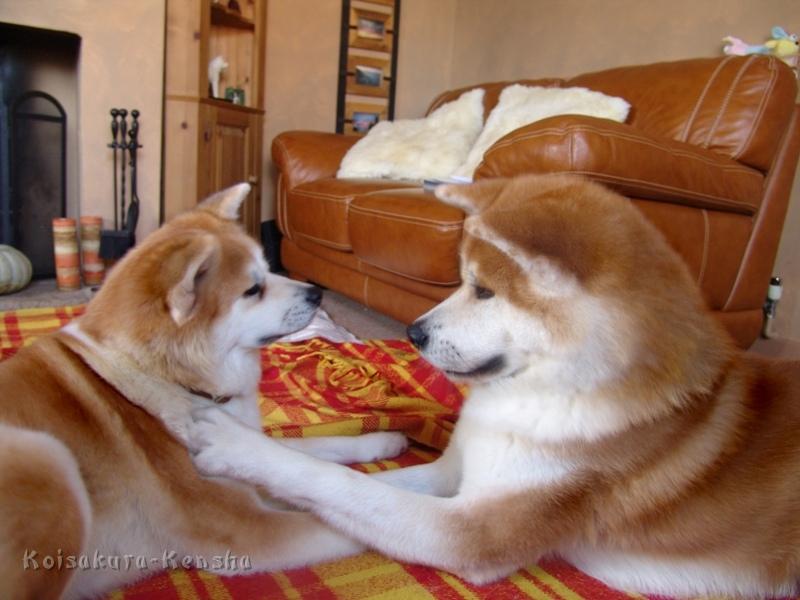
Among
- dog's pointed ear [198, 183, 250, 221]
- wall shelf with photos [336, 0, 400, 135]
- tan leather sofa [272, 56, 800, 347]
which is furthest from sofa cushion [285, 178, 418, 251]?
wall shelf with photos [336, 0, 400, 135]

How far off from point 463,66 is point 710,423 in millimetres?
4499

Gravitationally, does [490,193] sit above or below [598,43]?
below

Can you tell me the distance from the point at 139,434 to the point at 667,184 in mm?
1638

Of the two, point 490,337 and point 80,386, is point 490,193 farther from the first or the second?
point 80,386

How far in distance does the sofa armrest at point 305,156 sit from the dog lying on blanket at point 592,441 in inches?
96.6

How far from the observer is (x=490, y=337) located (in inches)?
38.4

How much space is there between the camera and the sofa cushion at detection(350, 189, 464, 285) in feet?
6.79

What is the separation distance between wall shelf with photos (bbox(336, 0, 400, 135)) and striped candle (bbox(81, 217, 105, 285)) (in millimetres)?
2151

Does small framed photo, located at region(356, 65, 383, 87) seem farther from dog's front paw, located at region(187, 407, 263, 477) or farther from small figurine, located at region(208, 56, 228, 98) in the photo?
dog's front paw, located at region(187, 407, 263, 477)

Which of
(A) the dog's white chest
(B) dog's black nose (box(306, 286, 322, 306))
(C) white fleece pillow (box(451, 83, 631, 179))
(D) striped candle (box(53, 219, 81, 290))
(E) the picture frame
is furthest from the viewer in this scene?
(E) the picture frame

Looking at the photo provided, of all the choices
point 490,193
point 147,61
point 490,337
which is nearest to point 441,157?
point 147,61

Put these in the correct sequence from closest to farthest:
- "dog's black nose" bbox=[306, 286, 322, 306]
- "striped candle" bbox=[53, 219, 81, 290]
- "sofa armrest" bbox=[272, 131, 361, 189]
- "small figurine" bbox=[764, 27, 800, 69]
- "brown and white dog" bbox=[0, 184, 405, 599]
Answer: "brown and white dog" bbox=[0, 184, 405, 599] < "dog's black nose" bbox=[306, 286, 322, 306] < "small figurine" bbox=[764, 27, 800, 69] < "striped candle" bbox=[53, 219, 81, 290] < "sofa armrest" bbox=[272, 131, 361, 189]

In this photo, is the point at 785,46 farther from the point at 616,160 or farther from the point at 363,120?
the point at 363,120

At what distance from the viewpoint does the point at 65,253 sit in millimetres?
2957
